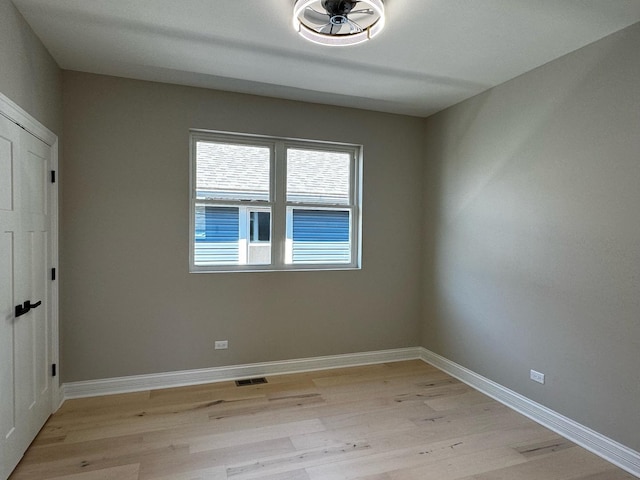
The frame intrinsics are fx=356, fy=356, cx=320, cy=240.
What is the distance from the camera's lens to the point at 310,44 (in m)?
2.57

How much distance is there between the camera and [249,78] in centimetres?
315

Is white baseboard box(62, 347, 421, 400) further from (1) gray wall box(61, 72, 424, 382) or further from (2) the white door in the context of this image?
(2) the white door

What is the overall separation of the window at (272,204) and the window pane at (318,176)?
0.03 feet

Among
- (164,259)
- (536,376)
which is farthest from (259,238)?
(536,376)

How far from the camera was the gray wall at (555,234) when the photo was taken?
2312mm

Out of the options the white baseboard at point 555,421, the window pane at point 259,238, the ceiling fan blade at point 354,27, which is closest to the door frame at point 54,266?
the window pane at point 259,238

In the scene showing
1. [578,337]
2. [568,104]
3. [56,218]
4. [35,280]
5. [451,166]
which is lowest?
[578,337]

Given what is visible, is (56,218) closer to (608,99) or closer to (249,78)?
(249,78)

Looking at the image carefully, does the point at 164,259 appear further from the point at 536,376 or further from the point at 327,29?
the point at 536,376

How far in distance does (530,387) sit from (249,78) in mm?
3542

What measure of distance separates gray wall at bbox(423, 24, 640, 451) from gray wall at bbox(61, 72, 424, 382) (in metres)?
1.06

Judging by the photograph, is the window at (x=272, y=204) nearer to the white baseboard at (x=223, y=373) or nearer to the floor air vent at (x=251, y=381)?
the white baseboard at (x=223, y=373)

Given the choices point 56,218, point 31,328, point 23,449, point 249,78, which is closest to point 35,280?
point 31,328

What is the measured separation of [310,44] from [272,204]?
63.2 inches
